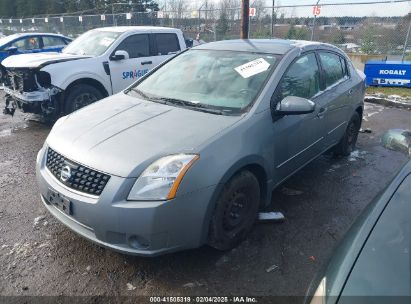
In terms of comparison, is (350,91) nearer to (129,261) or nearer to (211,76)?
(211,76)

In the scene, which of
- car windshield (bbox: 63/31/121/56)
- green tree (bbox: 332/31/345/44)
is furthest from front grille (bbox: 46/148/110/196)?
green tree (bbox: 332/31/345/44)

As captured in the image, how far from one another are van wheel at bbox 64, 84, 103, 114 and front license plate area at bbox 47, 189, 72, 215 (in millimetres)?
3820

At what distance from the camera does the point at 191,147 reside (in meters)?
2.59

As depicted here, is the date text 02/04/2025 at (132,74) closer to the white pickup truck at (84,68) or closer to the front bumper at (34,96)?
the white pickup truck at (84,68)

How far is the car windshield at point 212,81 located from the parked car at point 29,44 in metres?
8.71

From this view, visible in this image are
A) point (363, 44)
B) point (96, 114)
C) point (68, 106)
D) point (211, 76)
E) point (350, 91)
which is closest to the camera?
point (96, 114)

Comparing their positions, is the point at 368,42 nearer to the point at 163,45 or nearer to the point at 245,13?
the point at 245,13

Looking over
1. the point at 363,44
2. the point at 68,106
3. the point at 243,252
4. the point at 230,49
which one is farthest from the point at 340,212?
the point at 363,44

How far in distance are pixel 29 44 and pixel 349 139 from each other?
10275 millimetres

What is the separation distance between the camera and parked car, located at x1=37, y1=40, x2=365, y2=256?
244 cm

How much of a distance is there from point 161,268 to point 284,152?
1.58m

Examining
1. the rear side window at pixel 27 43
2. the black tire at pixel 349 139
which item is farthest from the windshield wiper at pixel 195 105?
the rear side window at pixel 27 43

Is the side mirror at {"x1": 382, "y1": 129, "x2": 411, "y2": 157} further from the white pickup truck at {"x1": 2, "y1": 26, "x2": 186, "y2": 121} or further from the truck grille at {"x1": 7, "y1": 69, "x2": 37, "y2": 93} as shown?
the truck grille at {"x1": 7, "y1": 69, "x2": 37, "y2": 93}

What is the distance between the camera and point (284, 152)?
3439mm
